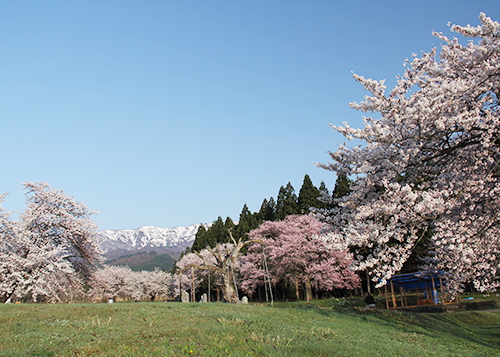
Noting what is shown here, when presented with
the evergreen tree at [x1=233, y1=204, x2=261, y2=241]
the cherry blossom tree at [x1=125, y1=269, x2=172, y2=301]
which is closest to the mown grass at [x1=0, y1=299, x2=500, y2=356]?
the evergreen tree at [x1=233, y1=204, x2=261, y2=241]

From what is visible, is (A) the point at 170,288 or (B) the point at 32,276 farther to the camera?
(A) the point at 170,288

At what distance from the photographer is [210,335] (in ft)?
26.9

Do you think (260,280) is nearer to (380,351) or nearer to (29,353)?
(380,351)

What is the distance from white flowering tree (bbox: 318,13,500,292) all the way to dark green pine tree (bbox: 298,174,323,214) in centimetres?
4070

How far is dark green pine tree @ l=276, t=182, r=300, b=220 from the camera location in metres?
50.9

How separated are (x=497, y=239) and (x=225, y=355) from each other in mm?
7800

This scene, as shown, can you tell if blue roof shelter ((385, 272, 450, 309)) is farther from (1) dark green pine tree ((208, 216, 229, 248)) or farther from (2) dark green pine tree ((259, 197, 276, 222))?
(1) dark green pine tree ((208, 216, 229, 248))

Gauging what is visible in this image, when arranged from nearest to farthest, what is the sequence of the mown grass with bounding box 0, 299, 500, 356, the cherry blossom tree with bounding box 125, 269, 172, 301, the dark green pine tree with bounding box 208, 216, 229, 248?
1. the mown grass with bounding box 0, 299, 500, 356
2. the dark green pine tree with bounding box 208, 216, 229, 248
3. the cherry blossom tree with bounding box 125, 269, 172, 301

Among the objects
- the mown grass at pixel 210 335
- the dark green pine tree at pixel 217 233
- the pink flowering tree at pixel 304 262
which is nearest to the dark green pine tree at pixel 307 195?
the pink flowering tree at pixel 304 262

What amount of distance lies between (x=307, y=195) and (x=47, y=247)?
3766cm

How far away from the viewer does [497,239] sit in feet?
30.1

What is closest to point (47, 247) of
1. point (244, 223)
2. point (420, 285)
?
→ point (420, 285)

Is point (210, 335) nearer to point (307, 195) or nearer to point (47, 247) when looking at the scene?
point (47, 247)

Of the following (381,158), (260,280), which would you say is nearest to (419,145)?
(381,158)
